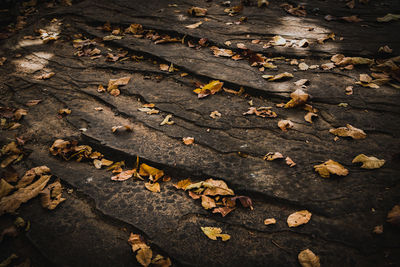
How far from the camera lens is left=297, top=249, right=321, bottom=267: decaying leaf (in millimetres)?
1171

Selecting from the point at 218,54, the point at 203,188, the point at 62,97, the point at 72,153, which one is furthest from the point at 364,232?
the point at 62,97

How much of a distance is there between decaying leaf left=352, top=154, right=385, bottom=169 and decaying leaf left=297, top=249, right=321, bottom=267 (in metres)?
0.78

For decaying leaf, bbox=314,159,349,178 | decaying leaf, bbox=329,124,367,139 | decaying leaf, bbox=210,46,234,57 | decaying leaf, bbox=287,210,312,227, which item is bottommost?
decaying leaf, bbox=287,210,312,227

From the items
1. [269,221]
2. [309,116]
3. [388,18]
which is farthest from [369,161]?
[388,18]

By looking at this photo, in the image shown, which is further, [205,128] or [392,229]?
[205,128]

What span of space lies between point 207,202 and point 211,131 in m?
0.70

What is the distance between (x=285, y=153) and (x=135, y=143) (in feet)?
4.09

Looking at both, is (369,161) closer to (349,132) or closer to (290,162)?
(349,132)

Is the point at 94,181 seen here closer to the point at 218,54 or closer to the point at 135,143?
the point at 135,143

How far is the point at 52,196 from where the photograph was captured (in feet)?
5.18

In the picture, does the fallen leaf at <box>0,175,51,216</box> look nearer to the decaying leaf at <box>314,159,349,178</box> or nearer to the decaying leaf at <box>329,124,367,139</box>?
the decaying leaf at <box>314,159,349,178</box>

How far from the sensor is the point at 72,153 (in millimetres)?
1873

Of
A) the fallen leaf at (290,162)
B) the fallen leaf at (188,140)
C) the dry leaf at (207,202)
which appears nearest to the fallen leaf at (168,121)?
the fallen leaf at (188,140)

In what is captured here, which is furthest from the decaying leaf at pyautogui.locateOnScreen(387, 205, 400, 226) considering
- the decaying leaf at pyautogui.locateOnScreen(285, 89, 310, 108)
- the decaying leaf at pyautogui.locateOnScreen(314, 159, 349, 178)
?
the decaying leaf at pyautogui.locateOnScreen(285, 89, 310, 108)
